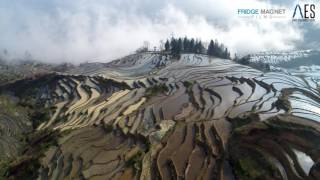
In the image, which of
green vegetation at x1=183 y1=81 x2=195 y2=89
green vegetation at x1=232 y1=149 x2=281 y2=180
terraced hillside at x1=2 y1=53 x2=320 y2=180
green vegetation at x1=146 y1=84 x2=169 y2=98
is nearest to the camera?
green vegetation at x1=232 y1=149 x2=281 y2=180

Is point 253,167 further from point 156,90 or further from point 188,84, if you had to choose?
point 188,84

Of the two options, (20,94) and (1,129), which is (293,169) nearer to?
(1,129)

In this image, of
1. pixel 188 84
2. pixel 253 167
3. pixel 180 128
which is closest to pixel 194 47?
pixel 188 84

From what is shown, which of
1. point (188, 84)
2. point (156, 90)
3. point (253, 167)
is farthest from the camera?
point (188, 84)

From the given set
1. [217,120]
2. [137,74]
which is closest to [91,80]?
[137,74]

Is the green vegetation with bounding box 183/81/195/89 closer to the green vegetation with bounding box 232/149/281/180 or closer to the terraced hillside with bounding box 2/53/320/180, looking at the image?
the terraced hillside with bounding box 2/53/320/180

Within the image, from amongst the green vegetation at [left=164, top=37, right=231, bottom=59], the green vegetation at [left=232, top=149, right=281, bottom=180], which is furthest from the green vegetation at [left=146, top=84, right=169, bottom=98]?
the green vegetation at [left=164, top=37, right=231, bottom=59]

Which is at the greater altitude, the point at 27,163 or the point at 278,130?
the point at 278,130

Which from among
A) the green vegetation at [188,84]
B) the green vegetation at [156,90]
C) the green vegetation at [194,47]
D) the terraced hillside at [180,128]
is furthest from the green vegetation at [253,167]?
the green vegetation at [194,47]
